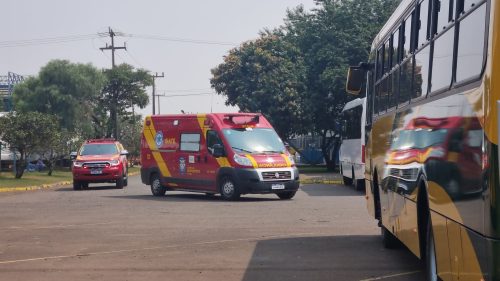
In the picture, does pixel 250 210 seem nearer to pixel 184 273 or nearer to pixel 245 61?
pixel 184 273

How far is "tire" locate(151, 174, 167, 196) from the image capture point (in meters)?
25.6

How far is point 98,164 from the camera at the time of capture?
3109 cm

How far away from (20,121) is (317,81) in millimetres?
17930

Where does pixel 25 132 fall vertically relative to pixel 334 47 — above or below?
below

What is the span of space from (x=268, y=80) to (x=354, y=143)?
25505mm

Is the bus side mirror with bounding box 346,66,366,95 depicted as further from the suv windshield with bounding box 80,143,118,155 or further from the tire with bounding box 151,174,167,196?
the suv windshield with bounding box 80,143,118,155

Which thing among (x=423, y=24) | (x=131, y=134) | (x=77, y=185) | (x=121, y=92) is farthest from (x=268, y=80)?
(x=423, y=24)

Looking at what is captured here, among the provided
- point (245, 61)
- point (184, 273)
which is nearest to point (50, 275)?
point (184, 273)

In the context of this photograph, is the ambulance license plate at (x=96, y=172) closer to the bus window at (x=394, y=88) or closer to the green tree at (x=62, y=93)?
the bus window at (x=394, y=88)

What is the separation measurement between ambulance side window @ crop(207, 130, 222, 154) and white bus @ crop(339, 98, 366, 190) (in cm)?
450

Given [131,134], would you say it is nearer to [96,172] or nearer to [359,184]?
[96,172]

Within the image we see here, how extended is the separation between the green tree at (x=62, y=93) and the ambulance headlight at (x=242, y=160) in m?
39.4

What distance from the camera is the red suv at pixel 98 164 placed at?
31.0 metres

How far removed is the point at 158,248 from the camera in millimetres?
12000
